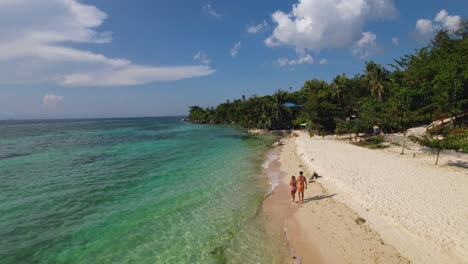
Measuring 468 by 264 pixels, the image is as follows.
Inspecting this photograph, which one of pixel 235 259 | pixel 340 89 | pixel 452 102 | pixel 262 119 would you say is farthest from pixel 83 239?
pixel 262 119

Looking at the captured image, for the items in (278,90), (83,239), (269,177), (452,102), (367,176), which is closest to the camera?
(83,239)

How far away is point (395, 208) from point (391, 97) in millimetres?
34027

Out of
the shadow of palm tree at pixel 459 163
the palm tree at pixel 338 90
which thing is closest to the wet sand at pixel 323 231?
the shadow of palm tree at pixel 459 163

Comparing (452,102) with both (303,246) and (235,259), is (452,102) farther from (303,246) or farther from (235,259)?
(235,259)

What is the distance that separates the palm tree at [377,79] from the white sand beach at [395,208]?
28.8 meters

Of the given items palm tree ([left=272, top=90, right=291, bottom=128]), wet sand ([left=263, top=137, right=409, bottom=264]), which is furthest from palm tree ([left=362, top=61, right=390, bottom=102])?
wet sand ([left=263, top=137, right=409, bottom=264])

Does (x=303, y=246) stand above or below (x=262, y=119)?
below

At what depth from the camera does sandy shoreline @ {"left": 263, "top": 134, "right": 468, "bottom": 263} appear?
8.52 m

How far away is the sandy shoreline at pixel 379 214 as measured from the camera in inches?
336

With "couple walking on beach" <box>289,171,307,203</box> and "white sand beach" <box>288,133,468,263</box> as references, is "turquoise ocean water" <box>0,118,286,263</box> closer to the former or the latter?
"couple walking on beach" <box>289,171,307,203</box>

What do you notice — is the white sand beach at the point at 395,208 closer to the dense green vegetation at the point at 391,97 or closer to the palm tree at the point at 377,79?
the dense green vegetation at the point at 391,97

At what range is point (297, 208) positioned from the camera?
43.8 feet

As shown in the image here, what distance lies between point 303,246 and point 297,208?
12.2 ft

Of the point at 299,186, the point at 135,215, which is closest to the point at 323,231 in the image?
the point at 299,186
